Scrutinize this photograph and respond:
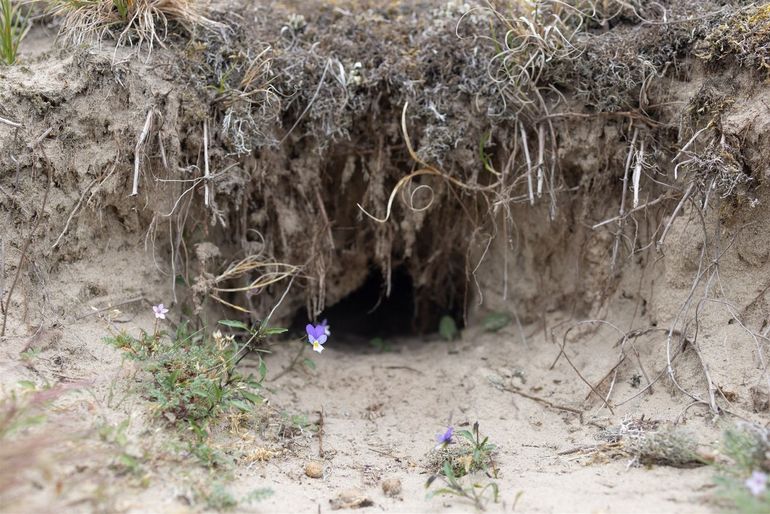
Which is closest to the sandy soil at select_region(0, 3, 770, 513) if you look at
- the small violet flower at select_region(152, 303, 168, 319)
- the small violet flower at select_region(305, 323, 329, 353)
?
the small violet flower at select_region(152, 303, 168, 319)

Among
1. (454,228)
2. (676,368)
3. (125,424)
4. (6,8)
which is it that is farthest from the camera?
(454,228)

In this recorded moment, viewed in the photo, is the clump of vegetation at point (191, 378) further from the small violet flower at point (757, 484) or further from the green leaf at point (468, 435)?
the small violet flower at point (757, 484)

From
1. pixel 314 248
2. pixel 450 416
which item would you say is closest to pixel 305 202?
pixel 314 248

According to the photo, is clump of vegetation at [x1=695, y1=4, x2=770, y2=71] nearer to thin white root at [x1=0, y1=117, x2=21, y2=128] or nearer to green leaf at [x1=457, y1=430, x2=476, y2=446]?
green leaf at [x1=457, y1=430, x2=476, y2=446]

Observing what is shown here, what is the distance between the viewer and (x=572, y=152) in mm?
3412

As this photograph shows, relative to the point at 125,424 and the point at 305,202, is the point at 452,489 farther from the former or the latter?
the point at 305,202

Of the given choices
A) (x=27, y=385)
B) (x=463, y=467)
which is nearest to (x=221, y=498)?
(x=27, y=385)

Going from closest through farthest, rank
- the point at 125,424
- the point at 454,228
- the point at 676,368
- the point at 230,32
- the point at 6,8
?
the point at 125,424 → the point at 676,368 → the point at 6,8 → the point at 230,32 → the point at 454,228

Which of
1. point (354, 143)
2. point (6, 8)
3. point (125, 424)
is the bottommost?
point (125, 424)

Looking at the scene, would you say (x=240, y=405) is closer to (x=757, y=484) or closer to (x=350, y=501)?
(x=350, y=501)

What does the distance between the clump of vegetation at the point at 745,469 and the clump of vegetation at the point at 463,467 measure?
73 cm

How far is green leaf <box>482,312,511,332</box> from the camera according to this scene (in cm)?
384

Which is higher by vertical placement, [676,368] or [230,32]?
[230,32]

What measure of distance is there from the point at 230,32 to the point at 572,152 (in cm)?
180
